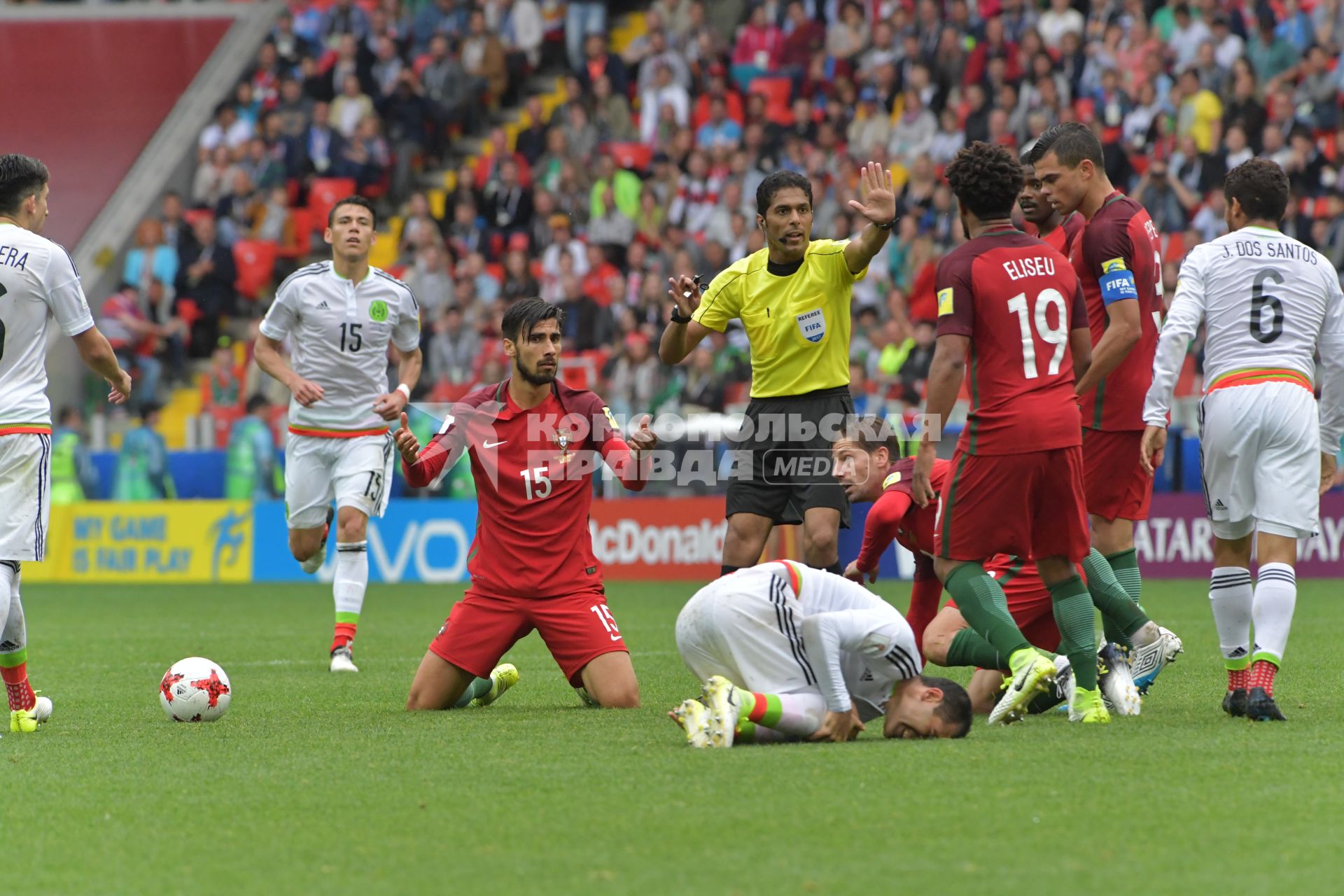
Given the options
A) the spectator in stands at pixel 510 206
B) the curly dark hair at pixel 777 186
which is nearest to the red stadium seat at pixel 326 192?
the spectator in stands at pixel 510 206

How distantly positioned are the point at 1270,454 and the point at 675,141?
15950 millimetres

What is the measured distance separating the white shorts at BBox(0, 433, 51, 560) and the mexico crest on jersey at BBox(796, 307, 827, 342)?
11.9ft

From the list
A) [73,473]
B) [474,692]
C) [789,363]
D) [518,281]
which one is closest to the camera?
[474,692]

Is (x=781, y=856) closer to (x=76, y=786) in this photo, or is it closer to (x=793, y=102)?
(x=76, y=786)

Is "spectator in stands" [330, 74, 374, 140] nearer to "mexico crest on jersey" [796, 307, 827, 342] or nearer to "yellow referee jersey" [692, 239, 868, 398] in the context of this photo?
"yellow referee jersey" [692, 239, 868, 398]

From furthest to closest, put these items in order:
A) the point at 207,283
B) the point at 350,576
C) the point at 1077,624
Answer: the point at 207,283 → the point at 350,576 → the point at 1077,624

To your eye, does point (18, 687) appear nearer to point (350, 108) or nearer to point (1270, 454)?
point (1270, 454)

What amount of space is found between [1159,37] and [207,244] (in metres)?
13.0

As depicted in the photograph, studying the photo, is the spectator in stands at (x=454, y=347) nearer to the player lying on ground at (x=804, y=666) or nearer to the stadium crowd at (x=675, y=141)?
the stadium crowd at (x=675, y=141)

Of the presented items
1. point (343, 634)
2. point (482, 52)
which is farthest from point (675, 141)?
point (343, 634)

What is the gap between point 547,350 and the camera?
762cm

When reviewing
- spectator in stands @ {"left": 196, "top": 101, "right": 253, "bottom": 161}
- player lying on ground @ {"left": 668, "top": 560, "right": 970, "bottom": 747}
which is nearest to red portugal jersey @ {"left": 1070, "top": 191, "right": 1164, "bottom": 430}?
player lying on ground @ {"left": 668, "top": 560, "right": 970, "bottom": 747}

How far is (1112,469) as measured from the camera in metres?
7.64

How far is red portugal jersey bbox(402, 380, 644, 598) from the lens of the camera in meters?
7.77
